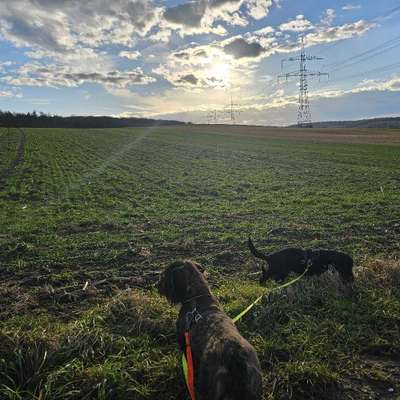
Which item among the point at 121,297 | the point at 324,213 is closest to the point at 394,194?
the point at 324,213

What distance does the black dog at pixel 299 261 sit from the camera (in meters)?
5.64

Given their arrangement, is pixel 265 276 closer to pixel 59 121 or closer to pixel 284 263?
pixel 284 263

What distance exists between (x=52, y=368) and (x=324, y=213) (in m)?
9.19

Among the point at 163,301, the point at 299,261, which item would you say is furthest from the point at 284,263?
the point at 163,301

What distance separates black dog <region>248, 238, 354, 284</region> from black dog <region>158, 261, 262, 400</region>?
213 centimetres

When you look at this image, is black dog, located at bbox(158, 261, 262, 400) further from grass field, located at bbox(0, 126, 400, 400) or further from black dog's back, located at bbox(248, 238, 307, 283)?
black dog's back, located at bbox(248, 238, 307, 283)

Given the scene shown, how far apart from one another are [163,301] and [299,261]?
2392 mm

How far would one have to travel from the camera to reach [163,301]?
494 centimetres

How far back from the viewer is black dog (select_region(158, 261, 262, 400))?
2711mm

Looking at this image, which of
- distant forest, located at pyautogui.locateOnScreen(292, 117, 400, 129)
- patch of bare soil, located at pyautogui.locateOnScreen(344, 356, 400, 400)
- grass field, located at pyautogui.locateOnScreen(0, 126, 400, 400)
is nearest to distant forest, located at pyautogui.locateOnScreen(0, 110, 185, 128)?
distant forest, located at pyautogui.locateOnScreen(292, 117, 400, 129)

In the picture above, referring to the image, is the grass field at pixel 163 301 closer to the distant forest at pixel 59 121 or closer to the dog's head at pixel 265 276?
the dog's head at pixel 265 276

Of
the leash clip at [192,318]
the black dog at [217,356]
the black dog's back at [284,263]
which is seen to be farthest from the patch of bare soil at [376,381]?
the black dog's back at [284,263]

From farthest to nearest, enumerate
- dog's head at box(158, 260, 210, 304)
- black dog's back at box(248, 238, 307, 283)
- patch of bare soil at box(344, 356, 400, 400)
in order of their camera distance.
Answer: black dog's back at box(248, 238, 307, 283)
dog's head at box(158, 260, 210, 304)
patch of bare soil at box(344, 356, 400, 400)

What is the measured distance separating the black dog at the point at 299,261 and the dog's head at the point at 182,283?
1574mm
